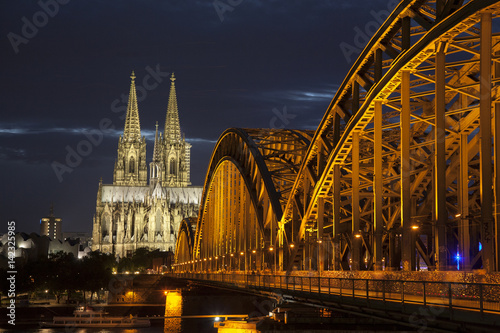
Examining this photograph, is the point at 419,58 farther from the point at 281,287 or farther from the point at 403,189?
the point at 281,287

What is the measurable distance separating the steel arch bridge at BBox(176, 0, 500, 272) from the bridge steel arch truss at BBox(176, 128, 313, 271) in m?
0.20

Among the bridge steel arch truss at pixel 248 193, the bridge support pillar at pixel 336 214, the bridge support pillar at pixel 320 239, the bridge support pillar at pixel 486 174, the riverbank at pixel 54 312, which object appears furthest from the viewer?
the riverbank at pixel 54 312

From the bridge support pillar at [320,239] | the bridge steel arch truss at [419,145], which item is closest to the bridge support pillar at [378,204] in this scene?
the bridge steel arch truss at [419,145]

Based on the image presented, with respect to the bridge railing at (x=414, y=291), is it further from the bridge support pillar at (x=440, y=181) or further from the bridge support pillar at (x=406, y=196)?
the bridge support pillar at (x=406, y=196)

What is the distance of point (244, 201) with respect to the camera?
72375mm

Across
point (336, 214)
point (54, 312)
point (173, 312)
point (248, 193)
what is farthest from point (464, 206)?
point (173, 312)

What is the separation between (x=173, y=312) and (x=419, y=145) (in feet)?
267

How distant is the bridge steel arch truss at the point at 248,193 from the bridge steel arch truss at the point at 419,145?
8.02 meters

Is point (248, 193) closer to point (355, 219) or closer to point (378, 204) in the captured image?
point (355, 219)

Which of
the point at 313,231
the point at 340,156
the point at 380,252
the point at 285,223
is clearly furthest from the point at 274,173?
the point at 380,252

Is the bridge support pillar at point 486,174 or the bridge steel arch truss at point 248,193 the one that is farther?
the bridge steel arch truss at point 248,193

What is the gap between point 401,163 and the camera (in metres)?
29.0

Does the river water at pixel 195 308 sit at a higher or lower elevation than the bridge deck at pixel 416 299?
lower

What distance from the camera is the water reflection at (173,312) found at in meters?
90.2
